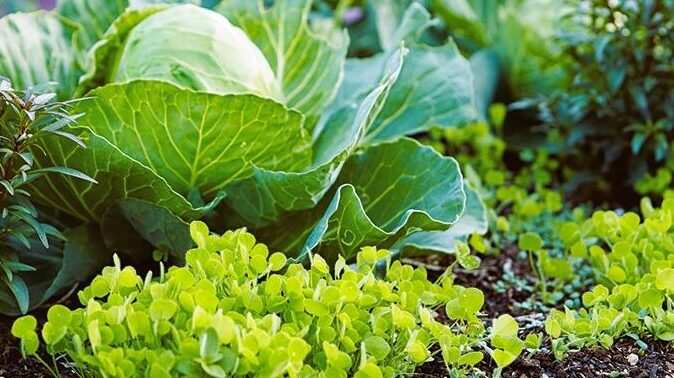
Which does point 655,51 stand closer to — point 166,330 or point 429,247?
point 429,247

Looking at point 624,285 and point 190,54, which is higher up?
point 190,54

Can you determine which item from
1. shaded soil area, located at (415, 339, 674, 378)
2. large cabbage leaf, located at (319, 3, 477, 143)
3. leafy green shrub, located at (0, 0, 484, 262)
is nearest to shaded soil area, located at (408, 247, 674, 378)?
shaded soil area, located at (415, 339, 674, 378)

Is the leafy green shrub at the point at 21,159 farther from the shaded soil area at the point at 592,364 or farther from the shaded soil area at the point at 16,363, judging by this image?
the shaded soil area at the point at 592,364

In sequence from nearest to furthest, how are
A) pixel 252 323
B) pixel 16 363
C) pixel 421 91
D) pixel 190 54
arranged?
1. pixel 252 323
2. pixel 16 363
3. pixel 190 54
4. pixel 421 91

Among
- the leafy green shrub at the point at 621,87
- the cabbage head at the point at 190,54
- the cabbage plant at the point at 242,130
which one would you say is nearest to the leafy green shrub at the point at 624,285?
the cabbage plant at the point at 242,130

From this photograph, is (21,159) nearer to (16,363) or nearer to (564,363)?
(16,363)

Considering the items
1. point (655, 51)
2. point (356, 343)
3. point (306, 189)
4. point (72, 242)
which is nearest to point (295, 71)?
point (306, 189)

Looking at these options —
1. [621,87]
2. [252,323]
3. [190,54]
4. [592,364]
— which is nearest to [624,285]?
[592,364]
